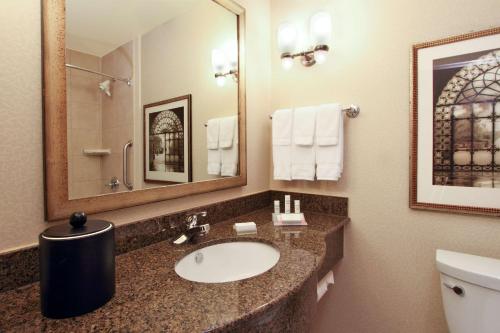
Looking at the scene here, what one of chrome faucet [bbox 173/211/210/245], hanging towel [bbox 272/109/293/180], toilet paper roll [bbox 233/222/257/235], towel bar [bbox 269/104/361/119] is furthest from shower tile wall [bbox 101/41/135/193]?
towel bar [bbox 269/104/361/119]

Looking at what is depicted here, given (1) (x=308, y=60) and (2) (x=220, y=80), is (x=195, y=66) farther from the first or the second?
(1) (x=308, y=60)

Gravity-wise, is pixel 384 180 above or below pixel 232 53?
below

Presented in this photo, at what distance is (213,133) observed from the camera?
1343 mm

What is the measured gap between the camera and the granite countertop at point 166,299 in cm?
55

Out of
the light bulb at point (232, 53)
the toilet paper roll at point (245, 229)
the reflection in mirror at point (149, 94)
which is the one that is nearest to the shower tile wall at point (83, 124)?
the reflection in mirror at point (149, 94)

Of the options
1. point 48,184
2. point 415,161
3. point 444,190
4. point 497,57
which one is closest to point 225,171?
point 48,184

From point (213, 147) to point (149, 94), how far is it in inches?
16.1

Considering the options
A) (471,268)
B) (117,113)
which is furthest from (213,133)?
(471,268)

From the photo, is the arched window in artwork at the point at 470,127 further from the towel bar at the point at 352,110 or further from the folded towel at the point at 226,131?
the folded towel at the point at 226,131

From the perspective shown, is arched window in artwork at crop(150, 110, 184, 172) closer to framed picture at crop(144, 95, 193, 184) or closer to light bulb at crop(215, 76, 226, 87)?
framed picture at crop(144, 95, 193, 184)

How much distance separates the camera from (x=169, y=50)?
3.76 feet

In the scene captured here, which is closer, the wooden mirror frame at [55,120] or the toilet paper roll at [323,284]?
the wooden mirror frame at [55,120]

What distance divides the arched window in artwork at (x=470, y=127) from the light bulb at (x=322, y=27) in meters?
0.61

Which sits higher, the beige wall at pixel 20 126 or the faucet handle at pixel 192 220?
the beige wall at pixel 20 126
